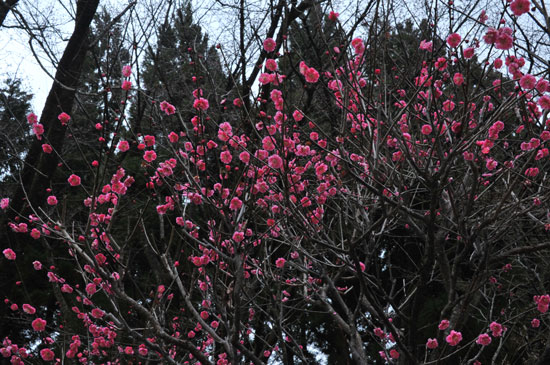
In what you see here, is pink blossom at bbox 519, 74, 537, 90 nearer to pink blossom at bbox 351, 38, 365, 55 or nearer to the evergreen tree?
pink blossom at bbox 351, 38, 365, 55

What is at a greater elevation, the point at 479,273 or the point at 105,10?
the point at 105,10

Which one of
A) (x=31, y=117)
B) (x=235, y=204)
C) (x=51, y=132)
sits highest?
(x=51, y=132)

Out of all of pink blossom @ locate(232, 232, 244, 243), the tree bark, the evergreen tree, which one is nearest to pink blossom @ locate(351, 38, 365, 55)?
pink blossom @ locate(232, 232, 244, 243)

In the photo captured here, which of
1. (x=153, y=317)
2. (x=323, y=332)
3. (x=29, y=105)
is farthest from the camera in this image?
(x=323, y=332)

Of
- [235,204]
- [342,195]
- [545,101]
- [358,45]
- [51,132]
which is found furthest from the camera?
[51,132]

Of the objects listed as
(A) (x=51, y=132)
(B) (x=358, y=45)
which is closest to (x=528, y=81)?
(B) (x=358, y=45)

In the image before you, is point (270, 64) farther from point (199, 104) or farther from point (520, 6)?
point (520, 6)

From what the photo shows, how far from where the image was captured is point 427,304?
935cm

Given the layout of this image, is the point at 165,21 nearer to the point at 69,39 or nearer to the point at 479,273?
the point at 69,39

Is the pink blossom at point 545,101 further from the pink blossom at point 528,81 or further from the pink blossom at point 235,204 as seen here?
the pink blossom at point 235,204

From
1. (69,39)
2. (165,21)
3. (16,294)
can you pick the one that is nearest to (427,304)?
(165,21)

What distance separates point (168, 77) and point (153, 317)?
5.84 meters

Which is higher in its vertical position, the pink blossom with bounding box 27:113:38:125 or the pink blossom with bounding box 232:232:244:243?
the pink blossom with bounding box 27:113:38:125

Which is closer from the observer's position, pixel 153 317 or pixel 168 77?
pixel 153 317
